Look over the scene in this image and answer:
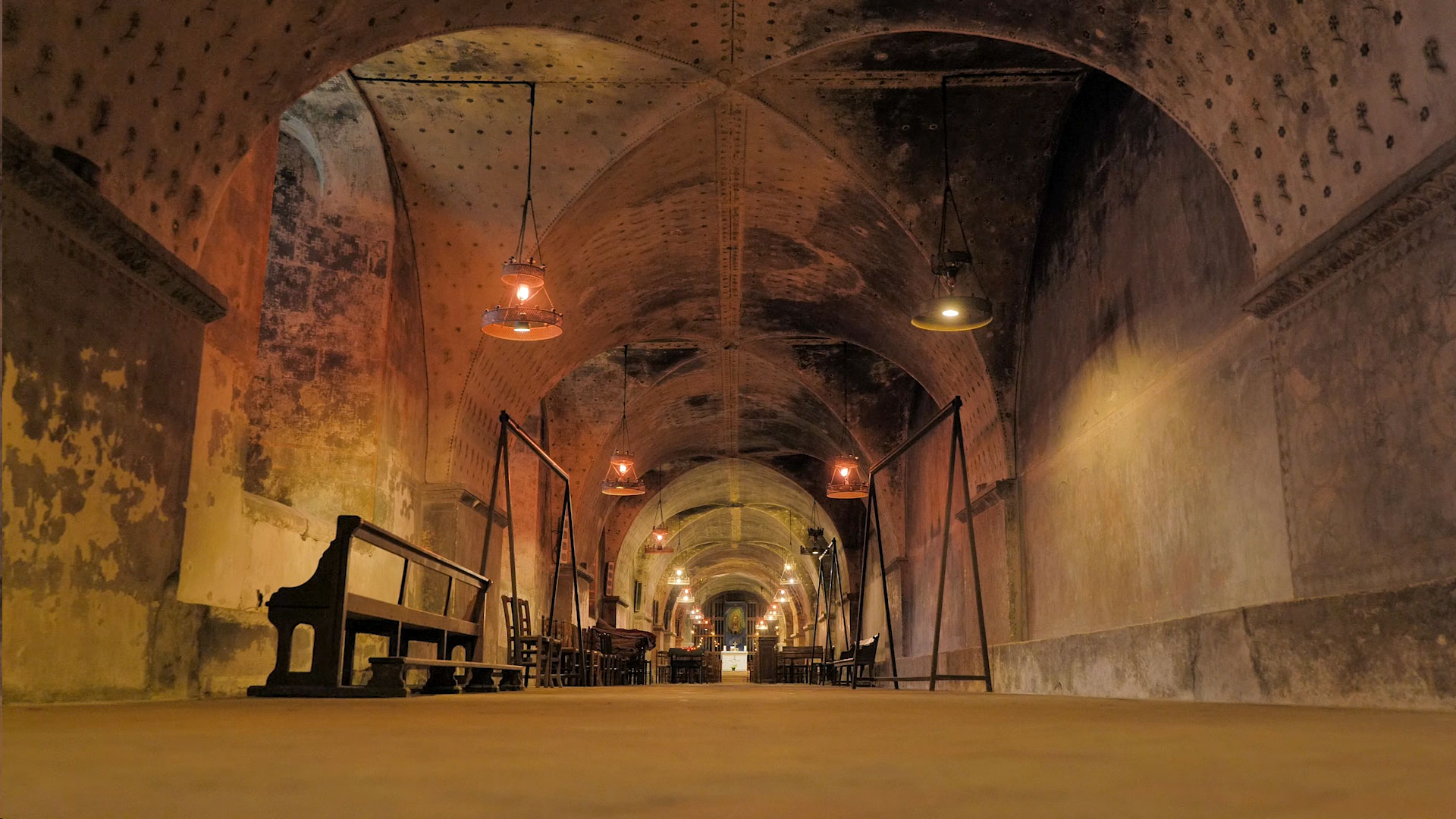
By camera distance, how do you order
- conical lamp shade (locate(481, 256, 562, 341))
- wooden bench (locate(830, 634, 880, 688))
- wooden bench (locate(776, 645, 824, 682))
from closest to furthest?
conical lamp shade (locate(481, 256, 562, 341))
wooden bench (locate(830, 634, 880, 688))
wooden bench (locate(776, 645, 824, 682))

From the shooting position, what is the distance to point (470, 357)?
460 inches

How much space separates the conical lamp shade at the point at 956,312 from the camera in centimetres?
870

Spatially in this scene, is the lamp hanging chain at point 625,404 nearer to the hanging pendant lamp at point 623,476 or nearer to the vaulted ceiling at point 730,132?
the hanging pendant lamp at point 623,476

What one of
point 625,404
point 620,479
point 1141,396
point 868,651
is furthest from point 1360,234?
point 625,404

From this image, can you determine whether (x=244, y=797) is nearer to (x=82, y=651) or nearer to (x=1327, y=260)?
(x=82, y=651)

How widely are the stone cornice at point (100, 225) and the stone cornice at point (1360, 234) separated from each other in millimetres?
6006

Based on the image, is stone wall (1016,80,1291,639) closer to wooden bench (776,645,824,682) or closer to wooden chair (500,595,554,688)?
wooden chair (500,595,554,688)

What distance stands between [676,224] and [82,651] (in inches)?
351

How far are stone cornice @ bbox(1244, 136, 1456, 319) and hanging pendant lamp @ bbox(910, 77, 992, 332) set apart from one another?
2597mm

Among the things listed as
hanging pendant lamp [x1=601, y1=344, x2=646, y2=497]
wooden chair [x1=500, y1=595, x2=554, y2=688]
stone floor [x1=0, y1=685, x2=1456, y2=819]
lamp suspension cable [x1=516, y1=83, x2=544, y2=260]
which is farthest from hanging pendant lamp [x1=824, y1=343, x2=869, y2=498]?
stone floor [x1=0, y1=685, x2=1456, y2=819]

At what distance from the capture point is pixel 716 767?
2.08m

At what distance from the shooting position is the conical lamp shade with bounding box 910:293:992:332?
870 cm

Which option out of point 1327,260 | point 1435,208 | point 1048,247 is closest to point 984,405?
point 1048,247

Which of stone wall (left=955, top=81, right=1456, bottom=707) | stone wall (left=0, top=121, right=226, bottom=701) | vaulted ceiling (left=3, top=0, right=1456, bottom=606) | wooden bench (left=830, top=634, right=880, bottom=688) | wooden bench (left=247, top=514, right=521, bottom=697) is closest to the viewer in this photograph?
stone wall (left=0, top=121, right=226, bottom=701)
